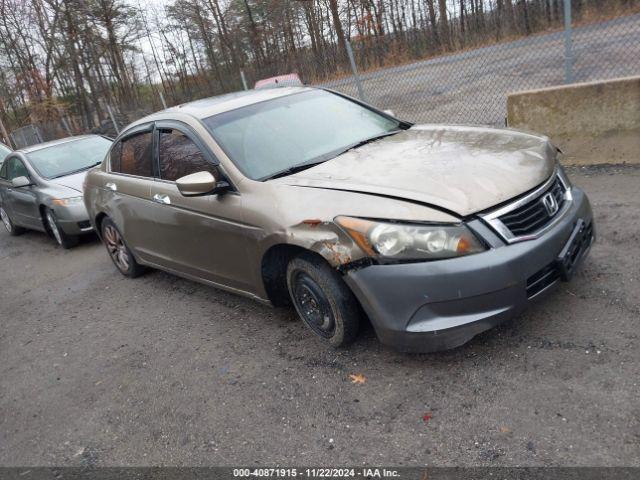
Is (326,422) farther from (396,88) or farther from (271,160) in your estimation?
(396,88)

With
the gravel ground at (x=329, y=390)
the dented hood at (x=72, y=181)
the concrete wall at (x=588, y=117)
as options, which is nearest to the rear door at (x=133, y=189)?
the gravel ground at (x=329, y=390)

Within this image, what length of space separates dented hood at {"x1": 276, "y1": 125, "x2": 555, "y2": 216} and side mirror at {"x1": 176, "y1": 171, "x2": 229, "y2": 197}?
0.46 m

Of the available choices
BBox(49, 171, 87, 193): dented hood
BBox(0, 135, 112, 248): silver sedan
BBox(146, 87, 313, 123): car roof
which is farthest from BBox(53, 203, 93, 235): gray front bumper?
BBox(146, 87, 313, 123): car roof

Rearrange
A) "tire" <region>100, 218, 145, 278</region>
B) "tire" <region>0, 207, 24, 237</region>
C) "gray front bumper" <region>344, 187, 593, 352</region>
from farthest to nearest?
"tire" <region>0, 207, 24, 237</region>, "tire" <region>100, 218, 145, 278</region>, "gray front bumper" <region>344, 187, 593, 352</region>

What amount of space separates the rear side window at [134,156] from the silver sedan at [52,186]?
234cm

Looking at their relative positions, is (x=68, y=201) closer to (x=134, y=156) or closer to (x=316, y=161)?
(x=134, y=156)

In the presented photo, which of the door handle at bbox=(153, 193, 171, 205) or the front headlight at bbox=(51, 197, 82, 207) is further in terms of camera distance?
the front headlight at bbox=(51, 197, 82, 207)

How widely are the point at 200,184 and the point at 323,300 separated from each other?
1127 millimetres

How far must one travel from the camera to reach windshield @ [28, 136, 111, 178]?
26.5 ft

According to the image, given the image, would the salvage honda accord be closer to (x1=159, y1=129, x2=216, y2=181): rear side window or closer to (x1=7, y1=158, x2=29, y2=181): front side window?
(x1=159, y1=129, x2=216, y2=181): rear side window

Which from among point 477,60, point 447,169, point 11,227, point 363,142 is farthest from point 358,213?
point 477,60

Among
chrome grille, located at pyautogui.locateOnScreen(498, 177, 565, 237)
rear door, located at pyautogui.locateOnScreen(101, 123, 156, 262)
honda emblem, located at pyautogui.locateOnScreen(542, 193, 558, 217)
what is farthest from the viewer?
rear door, located at pyautogui.locateOnScreen(101, 123, 156, 262)

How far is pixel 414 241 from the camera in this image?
2.73 metres

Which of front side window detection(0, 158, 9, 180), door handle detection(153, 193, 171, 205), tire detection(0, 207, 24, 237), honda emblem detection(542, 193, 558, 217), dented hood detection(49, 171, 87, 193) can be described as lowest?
tire detection(0, 207, 24, 237)
